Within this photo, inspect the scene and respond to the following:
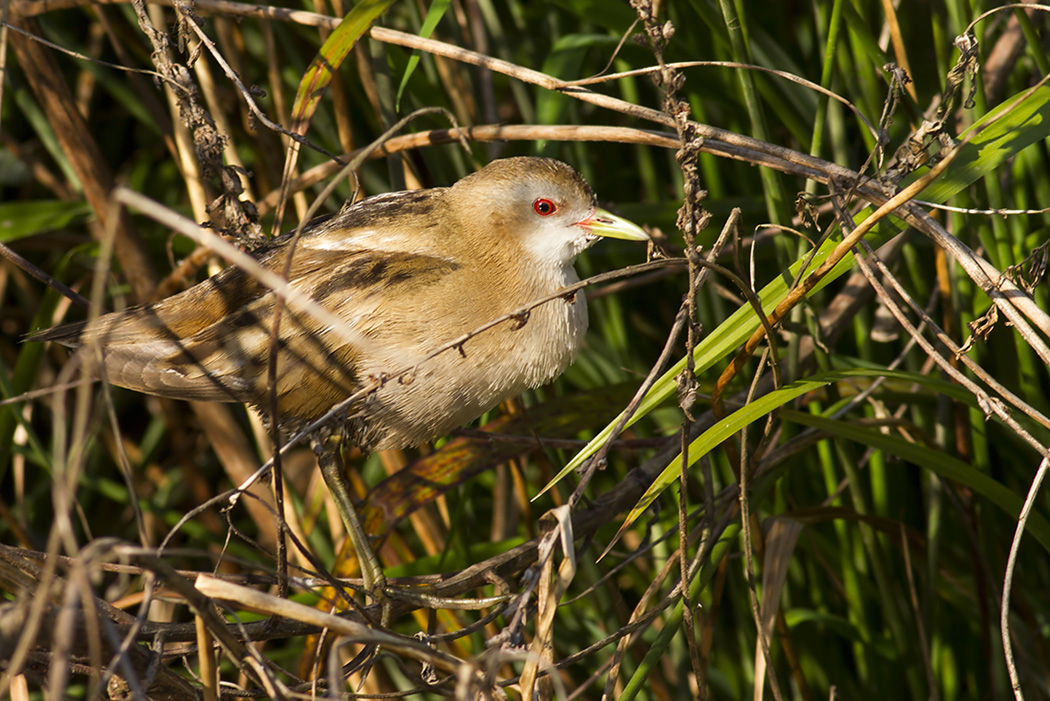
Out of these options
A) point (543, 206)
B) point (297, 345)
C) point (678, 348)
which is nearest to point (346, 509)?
point (297, 345)

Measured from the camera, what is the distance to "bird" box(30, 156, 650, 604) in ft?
5.99

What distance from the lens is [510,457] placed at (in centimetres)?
208

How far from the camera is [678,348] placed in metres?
2.44

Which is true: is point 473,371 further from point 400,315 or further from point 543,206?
point 543,206

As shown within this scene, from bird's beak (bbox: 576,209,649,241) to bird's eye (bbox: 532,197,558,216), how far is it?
0.07 meters

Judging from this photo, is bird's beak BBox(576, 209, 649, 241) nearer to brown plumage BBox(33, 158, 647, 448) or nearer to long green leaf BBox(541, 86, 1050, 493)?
brown plumage BBox(33, 158, 647, 448)

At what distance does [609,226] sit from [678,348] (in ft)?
1.79

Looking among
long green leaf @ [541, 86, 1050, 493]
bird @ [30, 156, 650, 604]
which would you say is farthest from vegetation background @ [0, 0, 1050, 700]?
bird @ [30, 156, 650, 604]

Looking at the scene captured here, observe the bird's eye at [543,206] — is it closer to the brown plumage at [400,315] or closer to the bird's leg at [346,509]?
the brown plumage at [400,315]

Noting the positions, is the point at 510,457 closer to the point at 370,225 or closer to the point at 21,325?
the point at 370,225

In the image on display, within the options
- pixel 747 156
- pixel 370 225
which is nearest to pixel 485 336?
pixel 370 225

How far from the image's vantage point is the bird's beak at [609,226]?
1.96 m

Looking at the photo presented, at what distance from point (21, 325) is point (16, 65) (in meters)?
0.95

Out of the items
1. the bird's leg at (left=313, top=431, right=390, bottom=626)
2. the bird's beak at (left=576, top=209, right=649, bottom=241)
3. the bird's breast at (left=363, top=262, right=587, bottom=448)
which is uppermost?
the bird's beak at (left=576, top=209, right=649, bottom=241)
